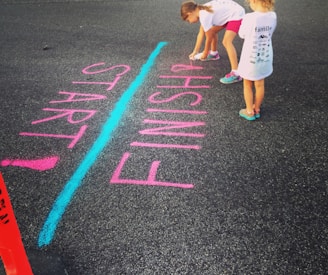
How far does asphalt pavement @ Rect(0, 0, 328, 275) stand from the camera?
7.20 ft

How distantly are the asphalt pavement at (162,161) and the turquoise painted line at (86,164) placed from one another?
0.01 metres

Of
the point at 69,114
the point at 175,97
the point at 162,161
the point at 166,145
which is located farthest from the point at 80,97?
the point at 162,161

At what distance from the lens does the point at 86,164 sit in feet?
9.86

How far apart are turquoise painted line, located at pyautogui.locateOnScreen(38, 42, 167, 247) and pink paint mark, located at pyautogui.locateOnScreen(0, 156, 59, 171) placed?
259mm

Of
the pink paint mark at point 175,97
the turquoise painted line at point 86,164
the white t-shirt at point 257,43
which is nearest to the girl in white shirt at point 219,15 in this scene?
the pink paint mark at point 175,97

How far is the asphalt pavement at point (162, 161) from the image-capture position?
7.20 feet

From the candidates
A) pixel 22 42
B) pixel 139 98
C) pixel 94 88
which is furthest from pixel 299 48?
pixel 22 42

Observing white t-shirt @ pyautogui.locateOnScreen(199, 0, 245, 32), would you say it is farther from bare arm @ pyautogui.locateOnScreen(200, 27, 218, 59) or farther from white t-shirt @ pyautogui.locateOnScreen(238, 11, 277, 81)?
white t-shirt @ pyautogui.locateOnScreen(238, 11, 277, 81)

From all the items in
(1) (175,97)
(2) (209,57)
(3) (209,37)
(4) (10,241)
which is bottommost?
(1) (175,97)

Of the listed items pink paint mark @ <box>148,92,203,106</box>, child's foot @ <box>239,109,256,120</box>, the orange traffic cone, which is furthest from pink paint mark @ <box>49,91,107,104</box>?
the orange traffic cone

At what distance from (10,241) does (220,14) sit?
3.52 meters

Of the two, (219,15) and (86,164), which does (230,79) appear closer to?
(219,15)

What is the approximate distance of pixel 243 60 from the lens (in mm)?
3260

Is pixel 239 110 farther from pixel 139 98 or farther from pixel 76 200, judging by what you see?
A: pixel 76 200
